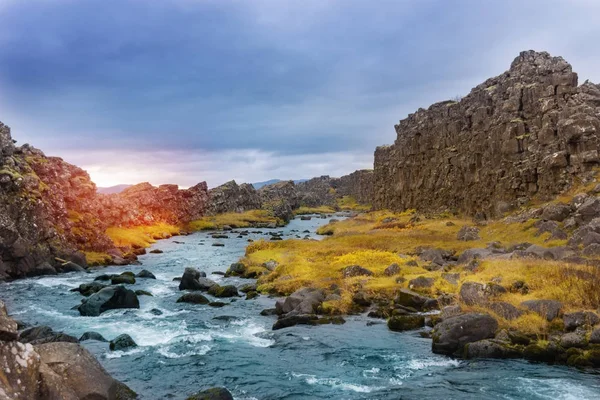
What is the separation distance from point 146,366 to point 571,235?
1551 inches

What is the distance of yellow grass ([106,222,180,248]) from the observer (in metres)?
81.3

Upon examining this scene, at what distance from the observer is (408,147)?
370 ft

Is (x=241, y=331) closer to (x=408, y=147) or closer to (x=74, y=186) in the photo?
(x=74, y=186)

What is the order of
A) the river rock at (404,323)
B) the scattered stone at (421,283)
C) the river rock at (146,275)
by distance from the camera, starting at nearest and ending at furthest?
1. the river rock at (404,323)
2. the scattered stone at (421,283)
3. the river rock at (146,275)

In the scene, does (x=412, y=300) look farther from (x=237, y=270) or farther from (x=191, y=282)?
(x=237, y=270)

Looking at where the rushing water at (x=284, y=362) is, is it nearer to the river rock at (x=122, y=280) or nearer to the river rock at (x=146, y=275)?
the river rock at (x=122, y=280)

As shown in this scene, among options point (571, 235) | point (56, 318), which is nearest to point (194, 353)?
point (56, 318)

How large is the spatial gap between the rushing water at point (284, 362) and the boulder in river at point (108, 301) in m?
0.86

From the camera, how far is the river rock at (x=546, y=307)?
24.3m

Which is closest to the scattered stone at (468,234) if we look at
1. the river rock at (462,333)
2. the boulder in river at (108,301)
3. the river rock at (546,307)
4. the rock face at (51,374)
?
the river rock at (546,307)

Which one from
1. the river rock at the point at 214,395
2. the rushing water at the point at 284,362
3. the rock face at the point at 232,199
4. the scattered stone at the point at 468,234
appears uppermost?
the rock face at the point at 232,199

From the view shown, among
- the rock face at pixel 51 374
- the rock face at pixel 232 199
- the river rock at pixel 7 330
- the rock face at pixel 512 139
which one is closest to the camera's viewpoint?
the rock face at pixel 51 374

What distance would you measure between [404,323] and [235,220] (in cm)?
12949

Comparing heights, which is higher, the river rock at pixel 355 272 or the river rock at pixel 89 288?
the river rock at pixel 355 272
